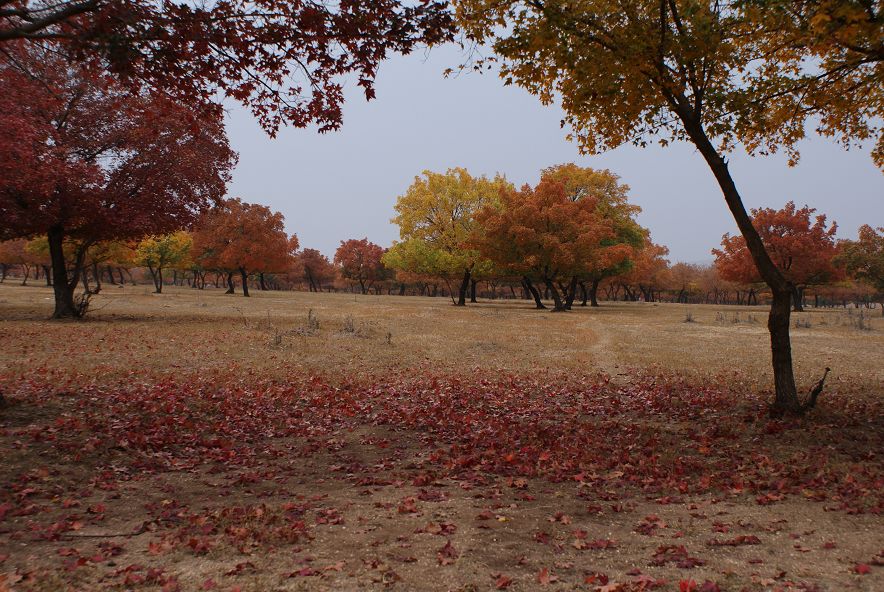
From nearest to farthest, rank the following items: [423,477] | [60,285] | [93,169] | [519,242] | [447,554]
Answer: [447,554], [423,477], [93,169], [60,285], [519,242]

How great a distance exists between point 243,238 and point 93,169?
3635cm

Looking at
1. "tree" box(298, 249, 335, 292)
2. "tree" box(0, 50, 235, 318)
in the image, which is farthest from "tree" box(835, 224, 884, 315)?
"tree" box(298, 249, 335, 292)

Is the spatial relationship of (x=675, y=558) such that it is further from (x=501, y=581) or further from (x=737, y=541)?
(x=501, y=581)

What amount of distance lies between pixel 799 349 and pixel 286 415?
18.7 meters

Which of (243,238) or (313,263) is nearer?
(243,238)

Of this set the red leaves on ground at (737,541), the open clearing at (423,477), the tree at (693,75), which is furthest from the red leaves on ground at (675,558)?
the tree at (693,75)

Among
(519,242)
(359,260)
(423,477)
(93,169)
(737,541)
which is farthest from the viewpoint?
(359,260)

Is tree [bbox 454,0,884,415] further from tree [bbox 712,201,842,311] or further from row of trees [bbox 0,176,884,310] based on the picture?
tree [bbox 712,201,842,311]

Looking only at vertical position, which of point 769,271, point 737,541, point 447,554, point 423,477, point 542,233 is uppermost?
point 542,233

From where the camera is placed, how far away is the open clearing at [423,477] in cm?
443

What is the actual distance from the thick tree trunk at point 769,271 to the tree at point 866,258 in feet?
150

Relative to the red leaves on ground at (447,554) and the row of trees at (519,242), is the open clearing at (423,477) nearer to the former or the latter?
the red leaves on ground at (447,554)

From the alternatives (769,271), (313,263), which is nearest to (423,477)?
(769,271)

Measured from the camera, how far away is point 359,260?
3969 inches
